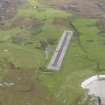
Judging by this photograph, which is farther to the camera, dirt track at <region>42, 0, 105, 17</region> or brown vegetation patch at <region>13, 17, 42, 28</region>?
dirt track at <region>42, 0, 105, 17</region>

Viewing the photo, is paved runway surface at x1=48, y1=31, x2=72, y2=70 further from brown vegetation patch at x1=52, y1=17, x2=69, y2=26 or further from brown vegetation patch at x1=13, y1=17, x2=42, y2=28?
brown vegetation patch at x1=13, y1=17, x2=42, y2=28

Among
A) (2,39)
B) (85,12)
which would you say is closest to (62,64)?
(2,39)

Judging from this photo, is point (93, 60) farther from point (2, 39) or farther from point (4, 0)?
point (4, 0)

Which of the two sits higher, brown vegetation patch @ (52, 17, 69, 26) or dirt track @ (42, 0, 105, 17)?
brown vegetation patch @ (52, 17, 69, 26)

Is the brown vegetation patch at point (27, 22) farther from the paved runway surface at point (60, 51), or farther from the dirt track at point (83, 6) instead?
the dirt track at point (83, 6)

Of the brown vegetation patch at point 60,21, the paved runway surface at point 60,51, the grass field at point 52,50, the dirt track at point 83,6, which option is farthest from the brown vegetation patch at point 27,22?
the dirt track at point 83,6

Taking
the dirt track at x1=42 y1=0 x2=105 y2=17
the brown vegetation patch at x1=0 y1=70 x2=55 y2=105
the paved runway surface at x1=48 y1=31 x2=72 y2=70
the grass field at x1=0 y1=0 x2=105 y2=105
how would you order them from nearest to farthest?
the brown vegetation patch at x1=0 y1=70 x2=55 y2=105, the grass field at x1=0 y1=0 x2=105 y2=105, the paved runway surface at x1=48 y1=31 x2=72 y2=70, the dirt track at x1=42 y1=0 x2=105 y2=17

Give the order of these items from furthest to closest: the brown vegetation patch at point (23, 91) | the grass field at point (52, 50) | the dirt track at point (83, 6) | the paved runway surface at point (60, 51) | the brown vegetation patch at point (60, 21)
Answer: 1. the dirt track at point (83, 6)
2. the brown vegetation patch at point (60, 21)
3. the paved runway surface at point (60, 51)
4. the grass field at point (52, 50)
5. the brown vegetation patch at point (23, 91)

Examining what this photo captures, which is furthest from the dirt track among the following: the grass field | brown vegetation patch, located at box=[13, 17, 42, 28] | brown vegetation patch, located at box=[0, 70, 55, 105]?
brown vegetation patch, located at box=[0, 70, 55, 105]

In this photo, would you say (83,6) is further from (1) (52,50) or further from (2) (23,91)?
(2) (23,91)
